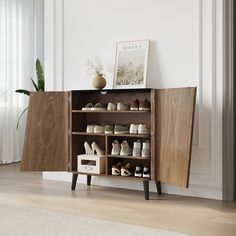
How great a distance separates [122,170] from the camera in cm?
336

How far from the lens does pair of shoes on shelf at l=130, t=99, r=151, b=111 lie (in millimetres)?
3250

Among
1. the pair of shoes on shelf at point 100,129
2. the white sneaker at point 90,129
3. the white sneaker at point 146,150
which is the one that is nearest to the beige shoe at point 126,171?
the white sneaker at point 146,150

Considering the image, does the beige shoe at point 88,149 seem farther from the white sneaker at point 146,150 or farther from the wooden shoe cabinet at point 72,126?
the white sneaker at point 146,150

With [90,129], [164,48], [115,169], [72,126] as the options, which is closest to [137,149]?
[115,169]

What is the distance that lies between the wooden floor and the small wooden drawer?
194 millimetres

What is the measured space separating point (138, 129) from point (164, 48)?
771 millimetres

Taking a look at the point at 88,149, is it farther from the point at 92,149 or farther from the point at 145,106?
the point at 145,106

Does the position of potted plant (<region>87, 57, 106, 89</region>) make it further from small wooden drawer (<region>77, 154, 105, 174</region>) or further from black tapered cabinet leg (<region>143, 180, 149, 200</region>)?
black tapered cabinet leg (<region>143, 180, 149, 200</region>)

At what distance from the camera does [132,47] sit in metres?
3.61

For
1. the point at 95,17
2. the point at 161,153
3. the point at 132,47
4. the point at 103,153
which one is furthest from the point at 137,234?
the point at 95,17

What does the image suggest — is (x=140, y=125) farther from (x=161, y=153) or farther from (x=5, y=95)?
(x=5, y=95)

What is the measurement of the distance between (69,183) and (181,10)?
1.96 metres

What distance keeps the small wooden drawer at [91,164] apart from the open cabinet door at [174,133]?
1.73 feet

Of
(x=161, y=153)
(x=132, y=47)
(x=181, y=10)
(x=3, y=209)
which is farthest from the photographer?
(x=132, y=47)
